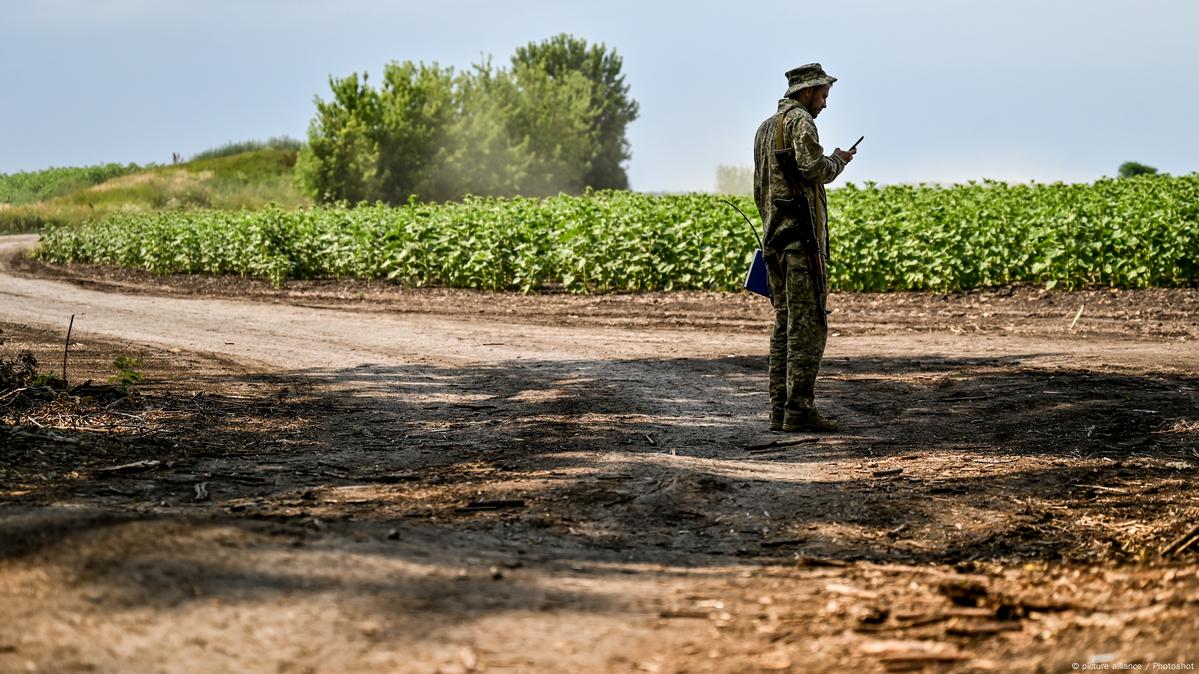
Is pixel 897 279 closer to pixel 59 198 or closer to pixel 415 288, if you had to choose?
pixel 415 288

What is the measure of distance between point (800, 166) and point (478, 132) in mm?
Result: 69835

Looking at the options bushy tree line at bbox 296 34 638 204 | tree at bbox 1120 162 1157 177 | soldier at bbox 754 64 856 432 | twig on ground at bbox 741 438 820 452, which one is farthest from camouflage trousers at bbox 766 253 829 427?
bushy tree line at bbox 296 34 638 204

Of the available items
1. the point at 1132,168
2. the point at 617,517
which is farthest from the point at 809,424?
the point at 1132,168

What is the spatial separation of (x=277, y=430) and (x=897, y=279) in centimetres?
1253

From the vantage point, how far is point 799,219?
7.59 metres

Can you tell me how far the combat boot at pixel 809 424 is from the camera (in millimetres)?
7758

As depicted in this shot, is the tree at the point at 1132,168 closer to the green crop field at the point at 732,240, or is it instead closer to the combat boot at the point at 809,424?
the green crop field at the point at 732,240

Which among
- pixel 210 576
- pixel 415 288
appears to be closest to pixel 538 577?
pixel 210 576

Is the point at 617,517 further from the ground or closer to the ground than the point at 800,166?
closer to the ground

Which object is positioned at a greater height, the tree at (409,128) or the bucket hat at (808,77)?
the tree at (409,128)

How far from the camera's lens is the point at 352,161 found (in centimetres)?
6644

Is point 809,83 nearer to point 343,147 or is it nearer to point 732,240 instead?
point 732,240

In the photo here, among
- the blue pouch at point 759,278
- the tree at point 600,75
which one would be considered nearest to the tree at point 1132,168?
the blue pouch at point 759,278

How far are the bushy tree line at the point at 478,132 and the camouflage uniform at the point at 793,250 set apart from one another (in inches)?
2188
